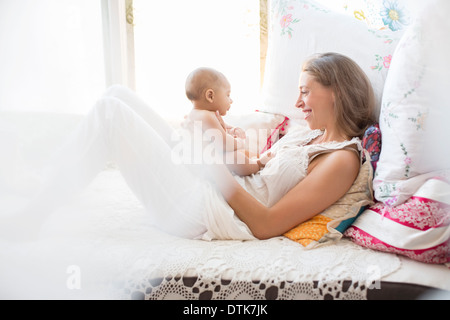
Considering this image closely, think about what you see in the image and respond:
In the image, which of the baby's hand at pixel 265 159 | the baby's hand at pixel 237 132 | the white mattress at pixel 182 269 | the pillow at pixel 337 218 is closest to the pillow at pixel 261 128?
the baby's hand at pixel 237 132

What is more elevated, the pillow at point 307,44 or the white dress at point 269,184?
the pillow at point 307,44

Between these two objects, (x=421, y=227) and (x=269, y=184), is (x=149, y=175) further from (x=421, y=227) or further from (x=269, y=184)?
(x=421, y=227)

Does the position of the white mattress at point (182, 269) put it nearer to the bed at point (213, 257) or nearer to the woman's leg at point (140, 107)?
the bed at point (213, 257)

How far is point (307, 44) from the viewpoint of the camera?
4.70ft

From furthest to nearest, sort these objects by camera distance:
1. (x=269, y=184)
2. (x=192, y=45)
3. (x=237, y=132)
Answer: (x=192, y=45), (x=237, y=132), (x=269, y=184)

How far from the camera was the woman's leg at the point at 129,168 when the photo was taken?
3.13 feet

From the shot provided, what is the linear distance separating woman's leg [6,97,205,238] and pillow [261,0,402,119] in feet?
2.19

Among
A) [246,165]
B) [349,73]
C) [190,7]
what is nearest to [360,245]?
[246,165]

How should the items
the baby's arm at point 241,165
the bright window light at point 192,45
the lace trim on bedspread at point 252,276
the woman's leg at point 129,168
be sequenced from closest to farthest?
the lace trim on bedspread at point 252,276
the woman's leg at point 129,168
the baby's arm at point 241,165
the bright window light at point 192,45

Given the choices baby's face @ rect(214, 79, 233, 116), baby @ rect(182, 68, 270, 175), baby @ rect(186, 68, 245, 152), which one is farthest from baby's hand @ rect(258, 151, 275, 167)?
baby's face @ rect(214, 79, 233, 116)

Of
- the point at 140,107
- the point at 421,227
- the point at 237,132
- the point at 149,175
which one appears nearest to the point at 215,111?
the point at 237,132

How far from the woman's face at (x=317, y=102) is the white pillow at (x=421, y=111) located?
0.76ft

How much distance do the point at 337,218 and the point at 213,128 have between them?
51 centimetres

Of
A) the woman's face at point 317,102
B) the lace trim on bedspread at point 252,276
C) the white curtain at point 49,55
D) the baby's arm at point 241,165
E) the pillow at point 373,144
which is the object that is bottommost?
the lace trim on bedspread at point 252,276
